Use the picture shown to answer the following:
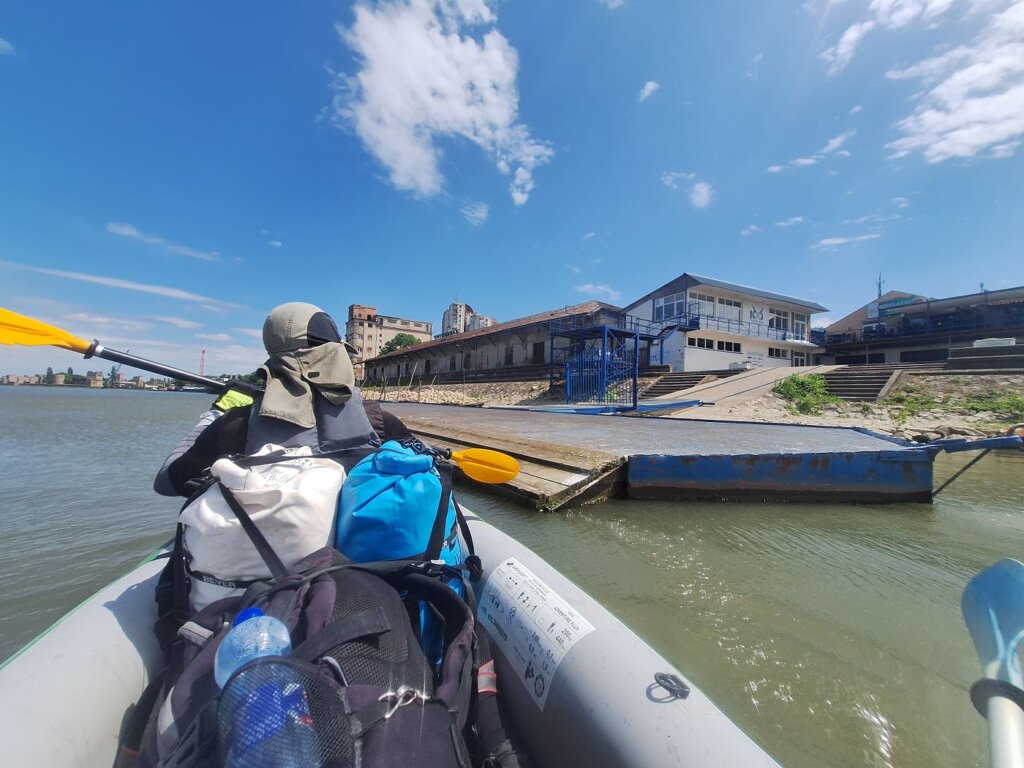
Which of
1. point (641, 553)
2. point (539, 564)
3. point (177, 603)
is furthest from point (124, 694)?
point (641, 553)

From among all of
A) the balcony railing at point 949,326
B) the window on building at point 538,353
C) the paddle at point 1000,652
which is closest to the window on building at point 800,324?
the balcony railing at point 949,326

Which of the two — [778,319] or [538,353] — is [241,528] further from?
[778,319]

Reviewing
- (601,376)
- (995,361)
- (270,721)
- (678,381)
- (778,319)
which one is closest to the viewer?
(270,721)

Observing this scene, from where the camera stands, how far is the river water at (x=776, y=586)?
1620 millimetres

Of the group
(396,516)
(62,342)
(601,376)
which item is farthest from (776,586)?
(601,376)

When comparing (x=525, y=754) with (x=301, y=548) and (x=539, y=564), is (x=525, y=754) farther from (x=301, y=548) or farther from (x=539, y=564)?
(x=301, y=548)

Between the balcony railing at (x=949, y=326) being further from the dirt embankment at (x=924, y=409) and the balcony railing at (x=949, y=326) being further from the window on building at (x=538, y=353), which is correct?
the window on building at (x=538, y=353)

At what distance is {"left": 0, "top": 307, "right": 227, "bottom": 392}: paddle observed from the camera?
6.46ft

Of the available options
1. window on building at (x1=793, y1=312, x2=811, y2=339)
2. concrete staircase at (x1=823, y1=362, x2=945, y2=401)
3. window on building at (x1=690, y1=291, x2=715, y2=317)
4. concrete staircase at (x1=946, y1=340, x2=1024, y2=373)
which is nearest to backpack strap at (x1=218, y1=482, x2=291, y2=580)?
concrete staircase at (x1=823, y1=362, x2=945, y2=401)

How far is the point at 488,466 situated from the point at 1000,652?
2.15 metres

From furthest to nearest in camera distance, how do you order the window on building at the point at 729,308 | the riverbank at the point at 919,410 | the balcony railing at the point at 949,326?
the window on building at the point at 729,308 < the balcony railing at the point at 949,326 < the riverbank at the point at 919,410

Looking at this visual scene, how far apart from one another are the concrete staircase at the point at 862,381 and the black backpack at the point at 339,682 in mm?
15729

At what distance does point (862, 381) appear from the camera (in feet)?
46.6

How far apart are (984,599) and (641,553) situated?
1.77 m
